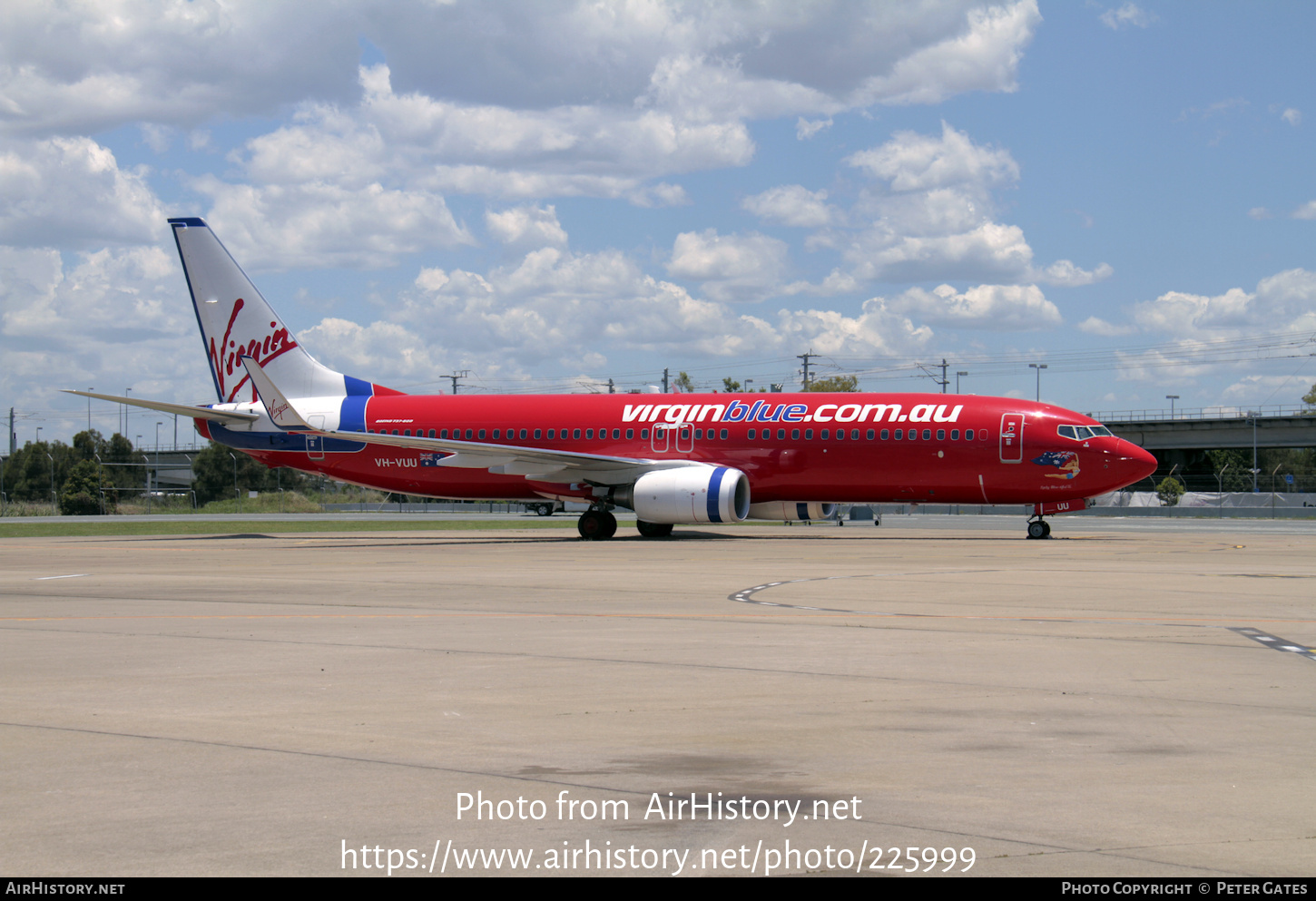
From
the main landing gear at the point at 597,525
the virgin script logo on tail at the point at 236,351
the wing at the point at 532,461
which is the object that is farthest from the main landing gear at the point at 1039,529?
the virgin script logo on tail at the point at 236,351

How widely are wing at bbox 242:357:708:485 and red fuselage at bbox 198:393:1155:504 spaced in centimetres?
97

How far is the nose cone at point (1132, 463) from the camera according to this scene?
101 feet

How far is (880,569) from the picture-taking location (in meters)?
20.8

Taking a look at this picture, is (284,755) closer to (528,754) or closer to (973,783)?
(528,754)

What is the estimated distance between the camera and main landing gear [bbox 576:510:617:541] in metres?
33.3

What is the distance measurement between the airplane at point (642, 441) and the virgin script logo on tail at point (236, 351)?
5 cm

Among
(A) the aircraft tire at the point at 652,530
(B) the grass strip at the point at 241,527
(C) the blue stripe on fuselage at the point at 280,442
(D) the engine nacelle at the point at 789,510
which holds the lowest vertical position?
(B) the grass strip at the point at 241,527

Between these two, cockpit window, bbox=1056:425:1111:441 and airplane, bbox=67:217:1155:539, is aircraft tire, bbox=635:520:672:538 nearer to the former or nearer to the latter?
airplane, bbox=67:217:1155:539

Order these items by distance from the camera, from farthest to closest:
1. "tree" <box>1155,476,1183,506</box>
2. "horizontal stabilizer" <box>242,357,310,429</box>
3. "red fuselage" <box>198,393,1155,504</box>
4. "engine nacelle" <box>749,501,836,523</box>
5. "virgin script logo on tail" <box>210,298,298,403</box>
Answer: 1. "tree" <box>1155,476,1183,506</box>
2. "virgin script logo on tail" <box>210,298,298,403</box>
3. "horizontal stabilizer" <box>242,357,310,429</box>
4. "engine nacelle" <box>749,501,836,523</box>
5. "red fuselage" <box>198,393,1155,504</box>

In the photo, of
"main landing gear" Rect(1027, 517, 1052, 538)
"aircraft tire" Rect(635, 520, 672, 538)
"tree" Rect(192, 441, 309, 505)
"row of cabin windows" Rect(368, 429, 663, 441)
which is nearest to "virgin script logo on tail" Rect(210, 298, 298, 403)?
"row of cabin windows" Rect(368, 429, 663, 441)

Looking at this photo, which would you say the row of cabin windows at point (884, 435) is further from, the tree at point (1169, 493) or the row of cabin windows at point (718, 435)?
the tree at point (1169, 493)

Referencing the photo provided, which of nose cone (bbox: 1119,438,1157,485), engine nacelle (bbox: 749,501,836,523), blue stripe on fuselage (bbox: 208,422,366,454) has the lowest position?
engine nacelle (bbox: 749,501,836,523)

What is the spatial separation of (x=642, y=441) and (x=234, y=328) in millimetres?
14126

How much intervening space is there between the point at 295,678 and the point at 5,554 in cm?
2234
